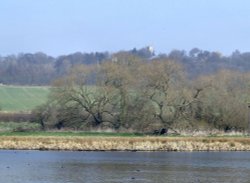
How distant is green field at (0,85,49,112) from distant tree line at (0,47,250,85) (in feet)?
25.6

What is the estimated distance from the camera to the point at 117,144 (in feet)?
A: 162

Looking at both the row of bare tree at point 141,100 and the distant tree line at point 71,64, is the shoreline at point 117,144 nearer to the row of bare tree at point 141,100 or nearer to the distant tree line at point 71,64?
the row of bare tree at point 141,100

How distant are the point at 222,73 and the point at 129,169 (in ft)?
112

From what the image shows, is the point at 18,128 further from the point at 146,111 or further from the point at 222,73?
the point at 222,73

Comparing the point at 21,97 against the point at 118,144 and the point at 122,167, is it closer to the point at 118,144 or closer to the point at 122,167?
the point at 118,144

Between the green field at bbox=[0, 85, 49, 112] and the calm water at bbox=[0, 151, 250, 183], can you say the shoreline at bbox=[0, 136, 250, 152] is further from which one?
the green field at bbox=[0, 85, 49, 112]

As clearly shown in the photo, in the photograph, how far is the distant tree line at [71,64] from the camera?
132m

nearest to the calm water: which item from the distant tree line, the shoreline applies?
the shoreline

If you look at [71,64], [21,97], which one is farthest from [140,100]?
[71,64]

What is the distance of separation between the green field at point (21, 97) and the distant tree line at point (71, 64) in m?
7.79

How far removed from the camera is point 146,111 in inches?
2485

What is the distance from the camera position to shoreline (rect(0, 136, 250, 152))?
161 ft

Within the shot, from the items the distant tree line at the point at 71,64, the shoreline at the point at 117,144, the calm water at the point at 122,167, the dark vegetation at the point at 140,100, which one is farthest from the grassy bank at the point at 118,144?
the distant tree line at the point at 71,64

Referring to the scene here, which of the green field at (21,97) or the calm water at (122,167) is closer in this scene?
the calm water at (122,167)
